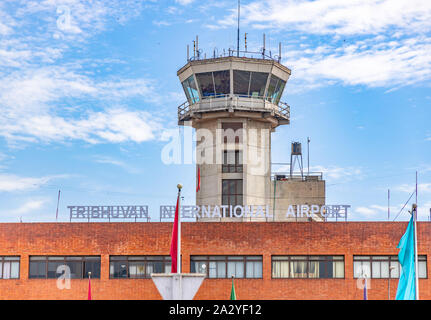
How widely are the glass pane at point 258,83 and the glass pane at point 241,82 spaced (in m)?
0.52

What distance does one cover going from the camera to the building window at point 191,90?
64.9m

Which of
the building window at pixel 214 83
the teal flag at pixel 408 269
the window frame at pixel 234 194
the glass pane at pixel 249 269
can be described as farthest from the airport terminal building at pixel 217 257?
the teal flag at pixel 408 269

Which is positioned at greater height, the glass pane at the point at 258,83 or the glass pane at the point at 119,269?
the glass pane at the point at 258,83

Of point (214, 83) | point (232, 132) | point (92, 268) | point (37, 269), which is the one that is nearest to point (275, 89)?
point (232, 132)

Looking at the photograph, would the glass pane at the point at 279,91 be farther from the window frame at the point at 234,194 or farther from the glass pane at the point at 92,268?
the glass pane at the point at 92,268

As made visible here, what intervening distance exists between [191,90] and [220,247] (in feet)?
67.8

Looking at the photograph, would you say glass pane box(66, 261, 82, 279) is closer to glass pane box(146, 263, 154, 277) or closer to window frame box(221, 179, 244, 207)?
glass pane box(146, 263, 154, 277)

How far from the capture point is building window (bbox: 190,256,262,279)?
1982 inches

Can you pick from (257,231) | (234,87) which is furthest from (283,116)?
(257,231)

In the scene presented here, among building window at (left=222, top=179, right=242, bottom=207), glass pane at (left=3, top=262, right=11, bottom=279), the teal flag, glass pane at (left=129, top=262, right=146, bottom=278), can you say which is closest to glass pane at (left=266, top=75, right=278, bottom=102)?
building window at (left=222, top=179, right=242, bottom=207)

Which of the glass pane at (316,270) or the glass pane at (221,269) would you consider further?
the glass pane at (221,269)
